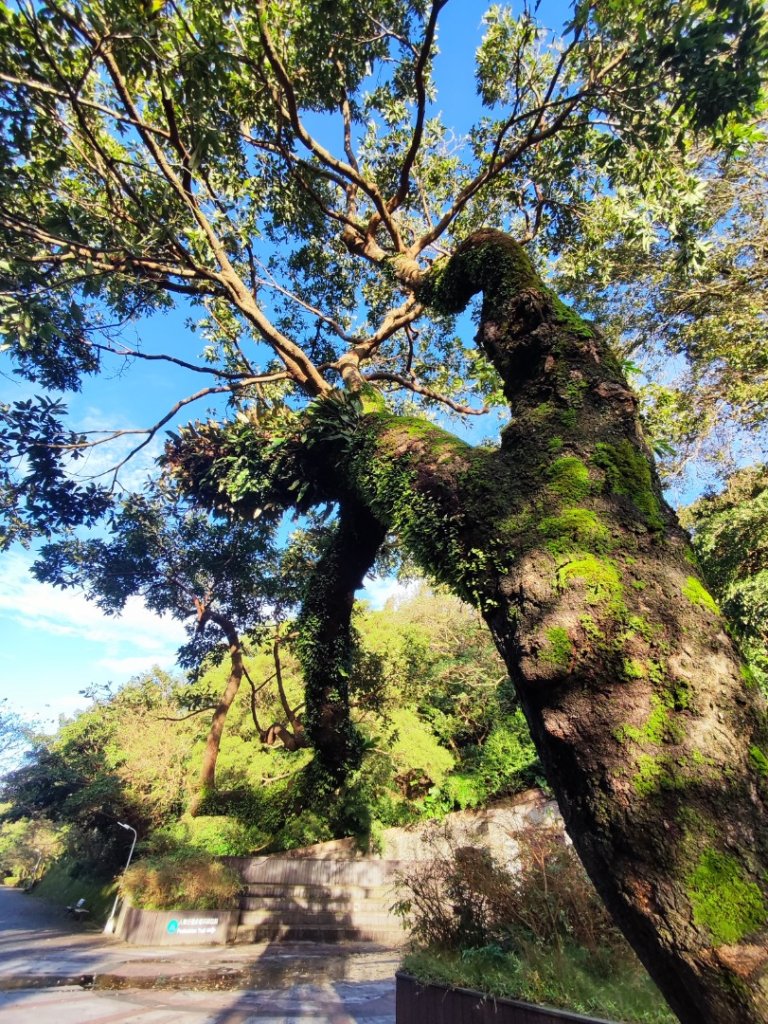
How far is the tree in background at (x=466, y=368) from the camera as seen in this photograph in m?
1.70

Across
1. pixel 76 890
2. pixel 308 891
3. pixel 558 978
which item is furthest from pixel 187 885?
pixel 76 890

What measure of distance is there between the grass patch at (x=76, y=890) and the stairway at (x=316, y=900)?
7484 millimetres

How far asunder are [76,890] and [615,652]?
29.0m

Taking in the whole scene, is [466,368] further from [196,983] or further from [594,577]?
[196,983]

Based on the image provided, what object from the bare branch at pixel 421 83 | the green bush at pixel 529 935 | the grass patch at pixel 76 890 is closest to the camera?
the green bush at pixel 529 935

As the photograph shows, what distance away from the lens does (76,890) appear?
22.3m

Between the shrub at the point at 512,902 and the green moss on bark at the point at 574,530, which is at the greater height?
the green moss on bark at the point at 574,530

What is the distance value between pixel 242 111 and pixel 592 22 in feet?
12.9

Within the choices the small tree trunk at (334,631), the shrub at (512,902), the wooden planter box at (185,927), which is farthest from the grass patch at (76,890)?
the small tree trunk at (334,631)

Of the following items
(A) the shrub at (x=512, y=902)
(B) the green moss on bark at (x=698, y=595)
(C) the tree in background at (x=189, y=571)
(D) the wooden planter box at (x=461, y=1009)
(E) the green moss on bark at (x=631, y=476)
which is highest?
(C) the tree in background at (x=189, y=571)

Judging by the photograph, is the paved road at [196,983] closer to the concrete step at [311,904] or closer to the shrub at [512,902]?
the concrete step at [311,904]

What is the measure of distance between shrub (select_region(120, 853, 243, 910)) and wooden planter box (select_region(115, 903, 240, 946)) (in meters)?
0.15

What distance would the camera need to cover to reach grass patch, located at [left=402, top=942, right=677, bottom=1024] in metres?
3.70

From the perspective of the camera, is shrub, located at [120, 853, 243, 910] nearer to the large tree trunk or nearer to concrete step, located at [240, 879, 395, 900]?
concrete step, located at [240, 879, 395, 900]
